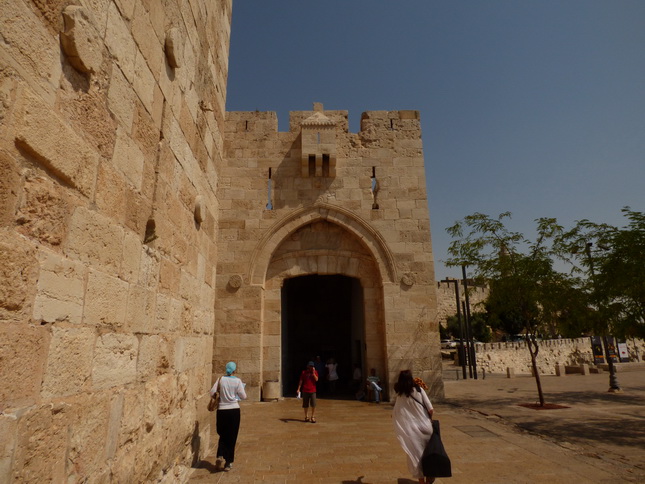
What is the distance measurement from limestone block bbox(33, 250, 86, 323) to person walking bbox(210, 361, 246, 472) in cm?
301

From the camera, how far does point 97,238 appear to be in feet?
6.92

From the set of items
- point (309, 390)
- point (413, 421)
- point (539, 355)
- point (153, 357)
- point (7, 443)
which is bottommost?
point (539, 355)

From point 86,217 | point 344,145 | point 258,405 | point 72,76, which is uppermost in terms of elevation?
point 344,145

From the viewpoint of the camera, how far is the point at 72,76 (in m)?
1.86

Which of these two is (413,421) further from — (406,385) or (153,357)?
(153,357)

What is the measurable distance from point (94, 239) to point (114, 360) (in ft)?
2.49

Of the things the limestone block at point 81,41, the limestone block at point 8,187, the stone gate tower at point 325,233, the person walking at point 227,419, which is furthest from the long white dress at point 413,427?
the stone gate tower at point 325,233

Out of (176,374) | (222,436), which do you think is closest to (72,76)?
(176,374)

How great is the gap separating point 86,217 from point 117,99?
80 centimetres

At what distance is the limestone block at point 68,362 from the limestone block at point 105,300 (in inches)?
3.7

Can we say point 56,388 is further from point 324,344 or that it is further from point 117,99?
point 324,344

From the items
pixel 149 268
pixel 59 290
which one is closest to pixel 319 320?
pixel 149 268

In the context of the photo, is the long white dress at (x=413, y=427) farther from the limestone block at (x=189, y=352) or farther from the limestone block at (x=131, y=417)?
the limestone block at (x=131, y=417)

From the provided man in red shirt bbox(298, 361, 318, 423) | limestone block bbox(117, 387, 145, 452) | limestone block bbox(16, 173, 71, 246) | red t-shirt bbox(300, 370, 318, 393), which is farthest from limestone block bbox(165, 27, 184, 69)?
red t-shirt bbox(300, 370, 318, 393)
